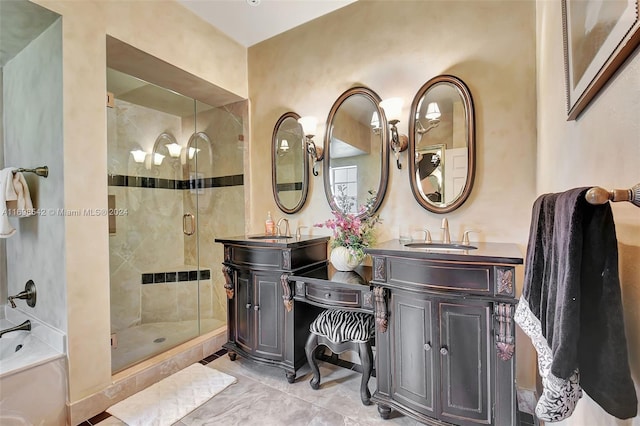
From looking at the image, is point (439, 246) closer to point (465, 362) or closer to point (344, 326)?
point (465, 362)

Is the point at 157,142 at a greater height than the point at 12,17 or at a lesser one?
lesser

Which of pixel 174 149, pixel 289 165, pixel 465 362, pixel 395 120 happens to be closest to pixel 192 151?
pixel 174 149

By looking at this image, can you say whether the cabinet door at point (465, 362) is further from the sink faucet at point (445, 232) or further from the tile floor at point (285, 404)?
the sink faucet at point (445, 232)

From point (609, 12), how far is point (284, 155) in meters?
2.45

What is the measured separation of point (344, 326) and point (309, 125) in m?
1.65

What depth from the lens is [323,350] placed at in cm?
259

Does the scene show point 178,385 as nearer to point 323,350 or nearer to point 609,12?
point 323,350

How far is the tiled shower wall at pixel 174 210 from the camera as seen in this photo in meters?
2.76

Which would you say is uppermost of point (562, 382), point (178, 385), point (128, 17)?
point (128, 17)

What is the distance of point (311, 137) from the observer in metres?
2.59

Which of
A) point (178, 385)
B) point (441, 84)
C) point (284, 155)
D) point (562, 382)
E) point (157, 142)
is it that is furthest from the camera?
point (157, 142)

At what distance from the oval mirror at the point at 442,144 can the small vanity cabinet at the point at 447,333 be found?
1.70ft

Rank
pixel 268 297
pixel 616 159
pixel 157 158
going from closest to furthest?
pixel 616 159 → pixel 268 297 → pixel 157 158

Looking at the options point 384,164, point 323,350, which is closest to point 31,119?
point 384,164
